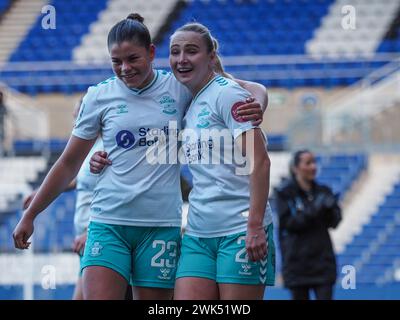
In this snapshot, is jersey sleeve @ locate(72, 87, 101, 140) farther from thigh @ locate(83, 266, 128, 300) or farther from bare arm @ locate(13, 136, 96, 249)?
thigh @ locate(83, 266, 128, 300)

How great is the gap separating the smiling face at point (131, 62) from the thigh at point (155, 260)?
0.76m

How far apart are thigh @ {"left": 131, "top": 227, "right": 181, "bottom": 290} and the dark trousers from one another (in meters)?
3.33

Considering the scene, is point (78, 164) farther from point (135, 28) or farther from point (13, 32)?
point (13, 32)

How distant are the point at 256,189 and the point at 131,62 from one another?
915mm

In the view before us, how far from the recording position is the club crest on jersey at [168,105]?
5.26 meters

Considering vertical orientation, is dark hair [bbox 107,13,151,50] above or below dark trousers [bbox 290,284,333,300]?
above

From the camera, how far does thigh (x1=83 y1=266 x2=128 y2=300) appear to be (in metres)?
5.00

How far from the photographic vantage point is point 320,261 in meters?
8.38

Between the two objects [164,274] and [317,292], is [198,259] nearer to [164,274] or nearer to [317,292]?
[164,274]

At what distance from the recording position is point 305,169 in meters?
8.59

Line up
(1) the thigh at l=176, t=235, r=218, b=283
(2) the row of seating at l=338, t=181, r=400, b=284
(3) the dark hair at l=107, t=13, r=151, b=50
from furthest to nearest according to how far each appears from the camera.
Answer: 1. (2) the row of seating at l=338, t=181, r=400, b=284
2. (3) the dark hair at l=107, t=13, r=151, b=50
3. (1) the thigh at l=176, t=235, r=218, b=283

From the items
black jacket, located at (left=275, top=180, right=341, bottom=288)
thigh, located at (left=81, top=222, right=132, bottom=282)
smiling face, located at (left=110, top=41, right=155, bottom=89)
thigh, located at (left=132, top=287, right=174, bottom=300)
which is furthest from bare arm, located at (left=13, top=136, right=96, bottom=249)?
black jacket, located at (left=275, top=180, right=341, bottom=288)

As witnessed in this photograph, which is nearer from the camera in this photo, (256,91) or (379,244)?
(256,91)

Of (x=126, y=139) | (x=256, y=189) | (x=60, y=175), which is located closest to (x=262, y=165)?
(x=256, y=189)
